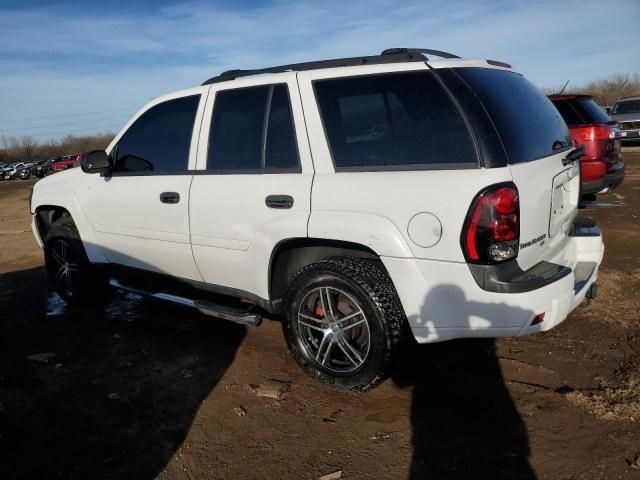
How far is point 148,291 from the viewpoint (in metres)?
4.14

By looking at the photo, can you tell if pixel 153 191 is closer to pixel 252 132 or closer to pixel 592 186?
pixel 252 132

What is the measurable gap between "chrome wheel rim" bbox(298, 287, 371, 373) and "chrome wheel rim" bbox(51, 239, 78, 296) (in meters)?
2.82

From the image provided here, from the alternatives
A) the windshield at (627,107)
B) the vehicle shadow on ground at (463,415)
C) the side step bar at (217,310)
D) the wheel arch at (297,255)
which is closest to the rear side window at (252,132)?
the wheel arch at (297,255)

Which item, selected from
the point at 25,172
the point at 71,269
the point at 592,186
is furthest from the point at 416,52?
the point at 25,172

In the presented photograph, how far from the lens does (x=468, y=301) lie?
255 cm

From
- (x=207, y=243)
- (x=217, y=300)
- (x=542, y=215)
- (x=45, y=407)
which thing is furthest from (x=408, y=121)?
(x=45, y=407)

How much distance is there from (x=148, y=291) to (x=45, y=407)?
1.21m

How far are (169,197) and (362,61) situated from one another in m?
1.76

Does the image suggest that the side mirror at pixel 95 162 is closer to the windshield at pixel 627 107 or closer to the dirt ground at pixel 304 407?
the dirt ground at pixel 304 407

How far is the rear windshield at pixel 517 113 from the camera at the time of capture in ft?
8.43

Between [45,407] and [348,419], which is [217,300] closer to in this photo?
[45,407]

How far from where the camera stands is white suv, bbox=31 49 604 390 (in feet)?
8.23

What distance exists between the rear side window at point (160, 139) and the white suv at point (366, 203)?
0.7 inches

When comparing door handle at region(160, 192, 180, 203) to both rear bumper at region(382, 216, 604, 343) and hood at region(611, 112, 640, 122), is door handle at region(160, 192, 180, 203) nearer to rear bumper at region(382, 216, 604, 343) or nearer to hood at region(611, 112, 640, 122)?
rear bumper at region(382, 216, 604, 343)
